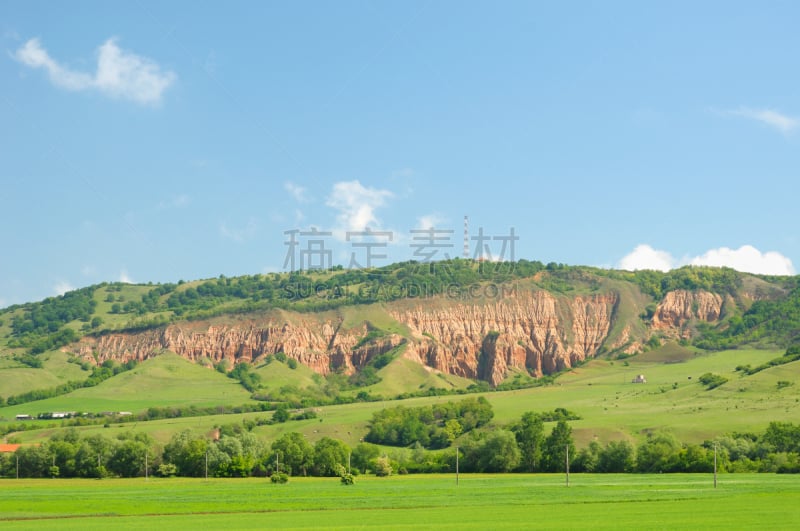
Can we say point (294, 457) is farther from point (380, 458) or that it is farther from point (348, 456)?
point (380, 458)

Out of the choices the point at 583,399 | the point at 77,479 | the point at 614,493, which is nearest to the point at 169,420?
the point at 77,479

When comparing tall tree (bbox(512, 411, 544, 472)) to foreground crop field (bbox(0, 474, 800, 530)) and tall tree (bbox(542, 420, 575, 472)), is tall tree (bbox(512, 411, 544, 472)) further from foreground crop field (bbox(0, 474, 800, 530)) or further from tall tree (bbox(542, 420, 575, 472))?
foreground crop field (bbox(0, 474, 800, 530))

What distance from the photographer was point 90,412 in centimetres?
18350

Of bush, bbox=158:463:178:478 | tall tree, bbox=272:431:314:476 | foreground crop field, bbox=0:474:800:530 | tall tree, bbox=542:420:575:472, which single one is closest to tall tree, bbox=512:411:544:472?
tall tree, bbox=542:420:575:472

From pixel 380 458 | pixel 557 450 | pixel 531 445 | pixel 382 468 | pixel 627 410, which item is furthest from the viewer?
pixel 627 410

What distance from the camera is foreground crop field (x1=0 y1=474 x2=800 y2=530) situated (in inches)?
2012

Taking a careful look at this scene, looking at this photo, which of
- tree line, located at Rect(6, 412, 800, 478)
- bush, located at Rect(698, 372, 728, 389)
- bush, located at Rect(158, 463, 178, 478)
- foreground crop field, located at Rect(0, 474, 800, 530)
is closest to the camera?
foreground crop field, located at Rect(0, 474, 800, 530)

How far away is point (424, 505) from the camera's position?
6319 cm

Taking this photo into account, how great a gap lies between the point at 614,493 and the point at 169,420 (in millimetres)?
114870

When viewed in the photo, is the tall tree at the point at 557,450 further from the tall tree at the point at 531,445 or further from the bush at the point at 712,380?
the bush at the point at 712,380

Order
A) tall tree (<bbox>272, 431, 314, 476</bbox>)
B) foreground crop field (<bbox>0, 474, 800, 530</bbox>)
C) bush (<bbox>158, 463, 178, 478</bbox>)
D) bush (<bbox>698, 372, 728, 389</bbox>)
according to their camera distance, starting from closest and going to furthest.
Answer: foreground crop field (<bbox>0, 474, 800, 530</bbox>), bush (<bbox>158, 463, 178, 478</bbox>), tall tree (<bbox>272, 431, 314, 476</bbox>), bush (<bbox>698, 372, 728, 389</bbox>)

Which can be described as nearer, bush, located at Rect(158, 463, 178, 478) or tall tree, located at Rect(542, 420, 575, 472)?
bush, located at Rect(158, 463, 178, 478)

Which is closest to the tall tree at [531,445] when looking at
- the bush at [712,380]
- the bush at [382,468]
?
the bush at [382,468]

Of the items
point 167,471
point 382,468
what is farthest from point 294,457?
point 167,471
